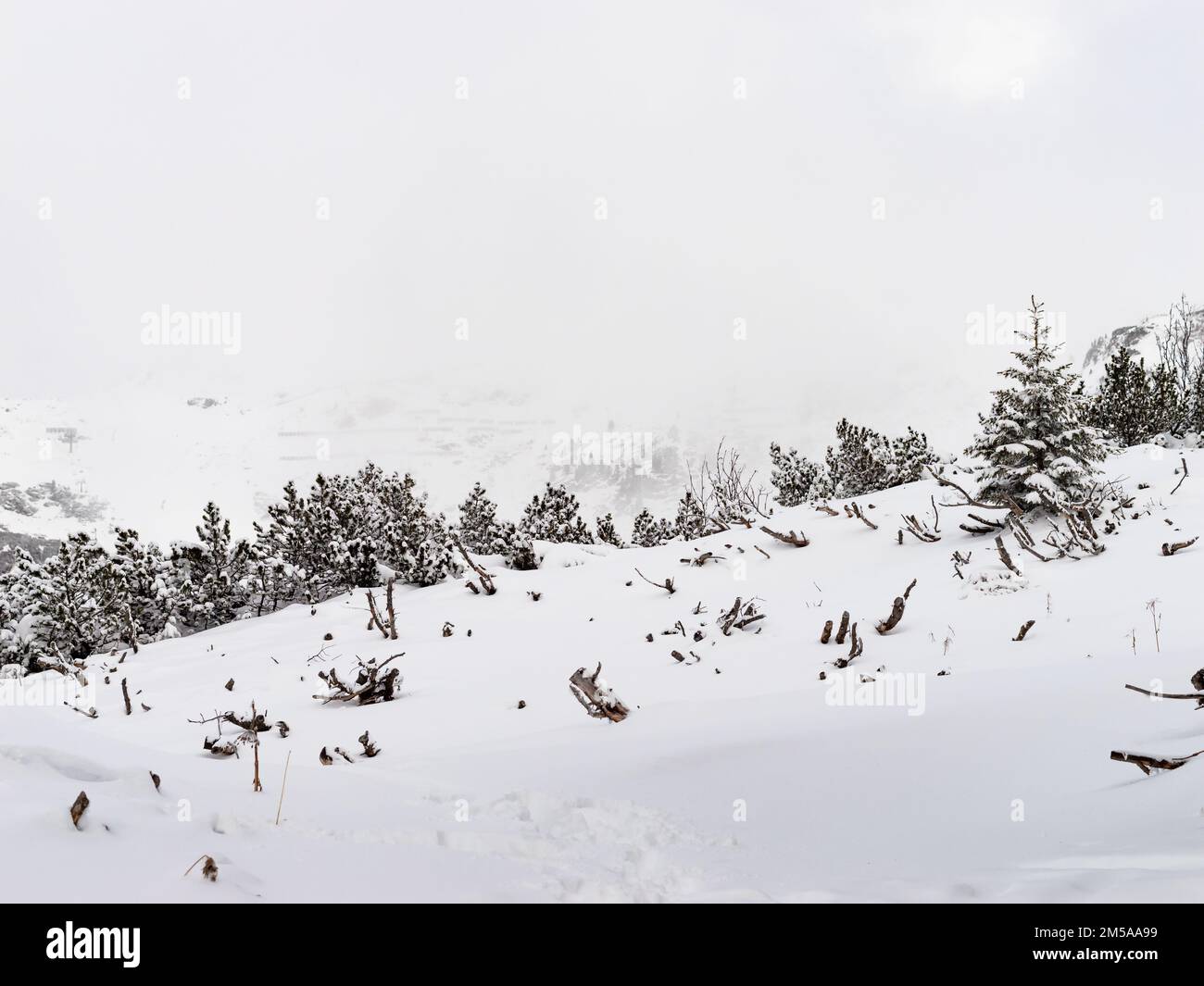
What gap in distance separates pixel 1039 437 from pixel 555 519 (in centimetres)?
1482

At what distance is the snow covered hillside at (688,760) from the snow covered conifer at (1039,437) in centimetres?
106

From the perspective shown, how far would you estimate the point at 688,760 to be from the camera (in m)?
4.04

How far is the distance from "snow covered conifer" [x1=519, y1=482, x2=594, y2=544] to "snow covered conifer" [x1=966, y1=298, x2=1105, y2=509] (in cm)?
1306

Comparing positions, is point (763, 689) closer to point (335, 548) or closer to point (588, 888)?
point (588, 888)

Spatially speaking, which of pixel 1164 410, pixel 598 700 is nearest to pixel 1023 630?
pixel 598 700

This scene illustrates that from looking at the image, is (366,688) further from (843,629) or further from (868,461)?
(868,461)

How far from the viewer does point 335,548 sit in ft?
57.3

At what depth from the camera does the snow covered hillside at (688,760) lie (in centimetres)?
223

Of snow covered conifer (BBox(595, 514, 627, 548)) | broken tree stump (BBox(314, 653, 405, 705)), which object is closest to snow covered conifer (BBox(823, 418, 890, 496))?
snow covered conifer (BBox(595, 514, 627, 548))

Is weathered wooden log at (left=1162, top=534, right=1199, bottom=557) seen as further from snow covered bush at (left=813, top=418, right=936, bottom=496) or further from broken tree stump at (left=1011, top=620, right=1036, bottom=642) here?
snow covered bush at (left=813, top=418, right=936, bottom=496)

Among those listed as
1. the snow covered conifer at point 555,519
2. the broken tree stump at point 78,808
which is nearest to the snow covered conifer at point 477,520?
the snow covered conifer at point 555,519

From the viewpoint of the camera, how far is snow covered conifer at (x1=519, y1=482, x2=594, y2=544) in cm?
2109

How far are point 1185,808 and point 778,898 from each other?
5.22 feet
